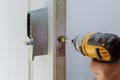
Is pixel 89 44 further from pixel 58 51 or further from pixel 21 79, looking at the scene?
pixel 21 79

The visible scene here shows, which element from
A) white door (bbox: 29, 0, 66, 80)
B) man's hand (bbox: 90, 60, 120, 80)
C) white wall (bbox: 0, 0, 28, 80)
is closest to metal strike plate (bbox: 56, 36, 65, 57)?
white door (bbox: 29, 0, 66, 80)

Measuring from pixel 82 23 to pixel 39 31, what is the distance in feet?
0.59

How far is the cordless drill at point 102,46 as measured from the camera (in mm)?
417

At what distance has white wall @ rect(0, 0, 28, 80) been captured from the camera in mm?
795

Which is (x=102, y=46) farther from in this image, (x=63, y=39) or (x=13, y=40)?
(x=13, y=40)

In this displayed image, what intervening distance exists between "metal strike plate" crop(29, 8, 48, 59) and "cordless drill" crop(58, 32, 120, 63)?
0.13m

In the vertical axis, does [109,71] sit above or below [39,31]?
below

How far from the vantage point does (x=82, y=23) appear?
0.72 m

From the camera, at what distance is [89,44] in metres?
0.47

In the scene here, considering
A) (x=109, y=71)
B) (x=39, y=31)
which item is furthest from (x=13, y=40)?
(x=109, y=71)

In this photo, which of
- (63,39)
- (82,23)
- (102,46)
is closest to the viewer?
(102,46)

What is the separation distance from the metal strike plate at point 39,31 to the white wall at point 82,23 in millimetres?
127

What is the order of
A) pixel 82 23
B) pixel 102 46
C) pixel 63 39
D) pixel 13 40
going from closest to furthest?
pixel 102 46 → pixel 63 39 → pixel 82 23 → pixel 13 40

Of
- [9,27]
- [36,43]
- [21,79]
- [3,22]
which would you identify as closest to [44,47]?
[36,43]
